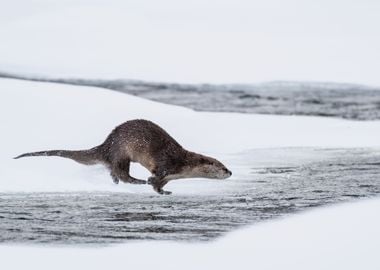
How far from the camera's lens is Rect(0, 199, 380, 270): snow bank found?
139 inches

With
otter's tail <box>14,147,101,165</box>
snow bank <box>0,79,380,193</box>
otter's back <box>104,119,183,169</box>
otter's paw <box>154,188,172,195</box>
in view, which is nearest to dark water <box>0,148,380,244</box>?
otter's paw <box>154,188,172,195</box>

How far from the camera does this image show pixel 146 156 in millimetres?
4789

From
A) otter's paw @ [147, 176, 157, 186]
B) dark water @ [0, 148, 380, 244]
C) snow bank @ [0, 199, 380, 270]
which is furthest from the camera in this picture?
otter's paw @ [147, 176, 157, 186]

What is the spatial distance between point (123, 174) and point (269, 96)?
245 centimetres

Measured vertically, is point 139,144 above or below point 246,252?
above

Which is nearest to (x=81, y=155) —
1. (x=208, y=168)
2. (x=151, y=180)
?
(x=151, y=180)

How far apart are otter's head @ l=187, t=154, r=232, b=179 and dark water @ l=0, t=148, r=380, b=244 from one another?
9cm

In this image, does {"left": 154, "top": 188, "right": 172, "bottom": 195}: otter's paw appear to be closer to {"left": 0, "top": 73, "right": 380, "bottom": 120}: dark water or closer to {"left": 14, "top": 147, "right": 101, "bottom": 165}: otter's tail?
{"left": 14, "top": 147, "right": 101, "bottom": 165}: otter's tail

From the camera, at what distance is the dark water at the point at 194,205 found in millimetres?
3867

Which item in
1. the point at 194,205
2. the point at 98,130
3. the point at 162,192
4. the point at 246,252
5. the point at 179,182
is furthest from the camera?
the point at 98,130

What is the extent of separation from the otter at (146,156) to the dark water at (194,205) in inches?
7.4

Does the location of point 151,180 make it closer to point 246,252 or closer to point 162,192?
point 162,192

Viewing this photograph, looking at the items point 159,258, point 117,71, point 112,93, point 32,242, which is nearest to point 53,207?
point 32,242

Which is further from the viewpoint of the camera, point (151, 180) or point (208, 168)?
point (208, 168)
